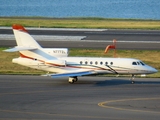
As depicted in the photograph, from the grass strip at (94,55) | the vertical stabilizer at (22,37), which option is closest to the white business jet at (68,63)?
the vertical stabilizer at (22,37)

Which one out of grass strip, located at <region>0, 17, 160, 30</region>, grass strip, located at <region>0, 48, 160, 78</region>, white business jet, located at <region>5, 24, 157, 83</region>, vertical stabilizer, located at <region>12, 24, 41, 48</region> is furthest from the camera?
grass strip, located at <region>0, 17, 160, 30</region>

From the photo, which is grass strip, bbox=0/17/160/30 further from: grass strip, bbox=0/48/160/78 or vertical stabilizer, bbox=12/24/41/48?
vertical stabilizer, bbox=12/24/41/48

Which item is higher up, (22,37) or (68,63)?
(22,37)

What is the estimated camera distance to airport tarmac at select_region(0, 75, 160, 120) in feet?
136

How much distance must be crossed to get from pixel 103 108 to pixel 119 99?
425 centimetres

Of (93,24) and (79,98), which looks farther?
(93,24)

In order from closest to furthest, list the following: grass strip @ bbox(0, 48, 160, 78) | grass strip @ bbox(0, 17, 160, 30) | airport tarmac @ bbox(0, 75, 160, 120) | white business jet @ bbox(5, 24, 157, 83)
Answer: airport tarmac @ bbox(0, 75, 160, 120) < white business jet @ bbox(5, 24, 157, 83) < grass strip @ bbox(0, 48, 160, 78) < grass strip @ bbox(0, 17, 160, 30)

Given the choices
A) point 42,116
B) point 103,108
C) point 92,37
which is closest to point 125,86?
point 103,108

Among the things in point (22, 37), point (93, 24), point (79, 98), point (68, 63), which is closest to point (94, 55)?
point (68, 63)

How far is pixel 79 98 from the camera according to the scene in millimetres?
47906

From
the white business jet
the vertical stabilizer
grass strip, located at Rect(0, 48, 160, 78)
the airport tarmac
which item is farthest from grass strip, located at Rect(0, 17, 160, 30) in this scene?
the vertical stabilizer

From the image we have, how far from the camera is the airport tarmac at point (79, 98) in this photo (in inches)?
1628

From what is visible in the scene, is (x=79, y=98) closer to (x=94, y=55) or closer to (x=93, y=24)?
(x=94, y=55)

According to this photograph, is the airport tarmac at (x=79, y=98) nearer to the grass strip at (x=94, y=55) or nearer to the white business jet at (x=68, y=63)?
the white business jet at (x=68, y=63)
